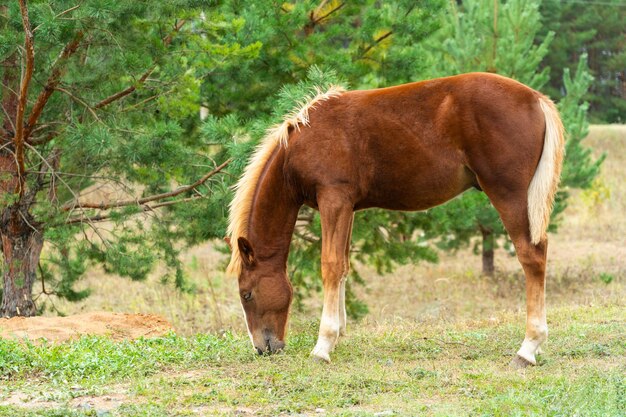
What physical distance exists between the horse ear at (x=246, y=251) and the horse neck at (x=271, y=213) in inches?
3.7

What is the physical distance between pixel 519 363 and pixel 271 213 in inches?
88.8

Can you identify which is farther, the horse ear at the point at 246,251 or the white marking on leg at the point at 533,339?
the horse ear at the point at 246,251

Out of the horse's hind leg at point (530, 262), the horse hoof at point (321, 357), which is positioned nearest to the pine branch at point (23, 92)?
the horse hoof at point (321, 357)

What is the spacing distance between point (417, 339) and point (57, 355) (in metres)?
2.99

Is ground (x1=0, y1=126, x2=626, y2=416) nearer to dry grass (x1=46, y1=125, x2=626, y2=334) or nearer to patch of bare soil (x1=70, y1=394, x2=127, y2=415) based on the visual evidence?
patch of bare soil (x1=70, y1=394, x2=127, y2=415)

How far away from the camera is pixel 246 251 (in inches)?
262

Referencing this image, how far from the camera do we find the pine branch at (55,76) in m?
8.02

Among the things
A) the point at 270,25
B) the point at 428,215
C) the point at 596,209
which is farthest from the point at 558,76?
A: the point at 270,25

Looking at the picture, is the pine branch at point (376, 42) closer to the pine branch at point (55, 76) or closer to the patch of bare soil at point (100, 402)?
the pine branch at point (55, 76)

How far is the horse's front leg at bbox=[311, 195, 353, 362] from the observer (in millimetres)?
6406

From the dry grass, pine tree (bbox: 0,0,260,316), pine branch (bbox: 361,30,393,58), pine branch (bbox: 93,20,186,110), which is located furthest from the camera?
the dry grass

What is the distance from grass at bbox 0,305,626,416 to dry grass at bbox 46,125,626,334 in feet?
13.1

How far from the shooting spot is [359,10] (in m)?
11.6

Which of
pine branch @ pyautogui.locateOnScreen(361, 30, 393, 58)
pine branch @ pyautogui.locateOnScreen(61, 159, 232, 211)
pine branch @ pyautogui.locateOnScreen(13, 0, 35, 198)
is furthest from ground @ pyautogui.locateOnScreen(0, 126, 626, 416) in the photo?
pine branch @ pyautogui.locateOnScreen(361, 30, 393, 58)
